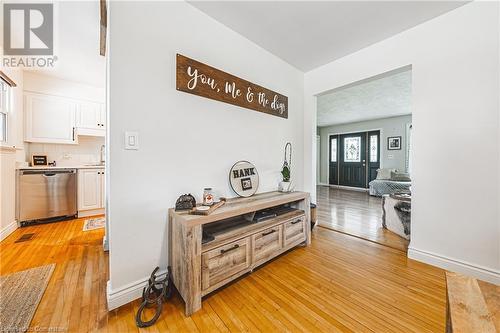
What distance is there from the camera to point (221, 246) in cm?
147

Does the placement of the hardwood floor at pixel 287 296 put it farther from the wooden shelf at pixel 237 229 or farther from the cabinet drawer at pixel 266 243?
the wooden shelf at pixel 237 229

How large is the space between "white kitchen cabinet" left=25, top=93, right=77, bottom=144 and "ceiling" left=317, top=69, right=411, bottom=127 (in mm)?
4511

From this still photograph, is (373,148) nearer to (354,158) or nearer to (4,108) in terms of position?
(354,158)

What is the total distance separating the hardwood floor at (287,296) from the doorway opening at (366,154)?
0.80 m

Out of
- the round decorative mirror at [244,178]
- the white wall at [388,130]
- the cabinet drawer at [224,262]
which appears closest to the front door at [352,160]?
the white wall at [388,130]

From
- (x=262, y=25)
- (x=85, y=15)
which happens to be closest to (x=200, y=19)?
(x=262, y=25)

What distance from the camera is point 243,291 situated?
59.8 inches

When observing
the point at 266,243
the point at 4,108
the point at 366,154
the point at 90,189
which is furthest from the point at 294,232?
the point at 366,154

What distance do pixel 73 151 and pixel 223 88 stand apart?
142 inches

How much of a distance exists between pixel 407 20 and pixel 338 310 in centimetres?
272

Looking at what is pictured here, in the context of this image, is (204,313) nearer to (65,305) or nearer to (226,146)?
(65,305)

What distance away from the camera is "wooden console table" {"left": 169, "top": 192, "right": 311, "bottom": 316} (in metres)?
1.29

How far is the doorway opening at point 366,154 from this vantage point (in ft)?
9.88

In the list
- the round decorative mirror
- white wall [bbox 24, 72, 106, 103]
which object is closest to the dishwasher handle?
white wall [bbox 24, 72, 106, 103]
